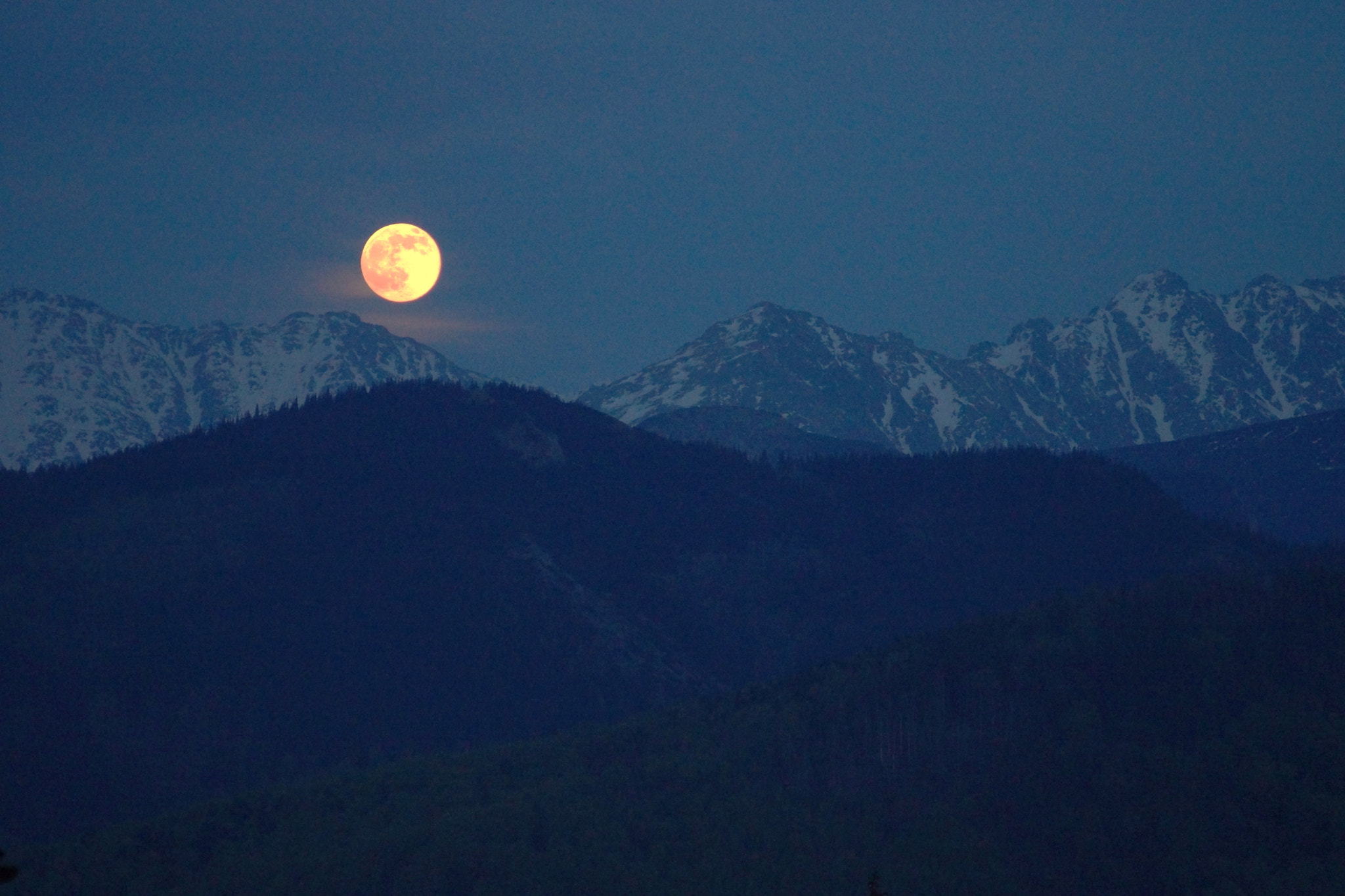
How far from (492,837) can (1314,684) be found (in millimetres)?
94618

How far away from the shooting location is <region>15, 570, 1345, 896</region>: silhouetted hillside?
16950 centimetres

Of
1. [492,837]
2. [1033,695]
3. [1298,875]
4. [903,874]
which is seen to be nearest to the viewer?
[1298,875]

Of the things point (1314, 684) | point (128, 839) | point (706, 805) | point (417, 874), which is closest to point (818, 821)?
point (706, 805)

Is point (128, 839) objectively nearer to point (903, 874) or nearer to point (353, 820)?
point (353, 820)

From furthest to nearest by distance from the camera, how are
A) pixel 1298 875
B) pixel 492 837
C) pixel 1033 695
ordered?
1. pixel 1033 695
2. pixel 492 837
3. pixel 1298 875

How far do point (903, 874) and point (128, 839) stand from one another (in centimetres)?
8634

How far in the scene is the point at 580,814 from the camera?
7323 inches

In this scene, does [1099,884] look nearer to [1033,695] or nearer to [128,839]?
[1033,695]

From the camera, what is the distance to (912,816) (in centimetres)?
18138

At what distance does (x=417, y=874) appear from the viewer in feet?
570

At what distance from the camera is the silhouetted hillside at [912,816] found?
169500mm

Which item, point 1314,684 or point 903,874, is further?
point 1314,684

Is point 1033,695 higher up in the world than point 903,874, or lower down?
higher up

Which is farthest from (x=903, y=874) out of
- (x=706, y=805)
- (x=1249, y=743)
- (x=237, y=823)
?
(x=237, y=823)
